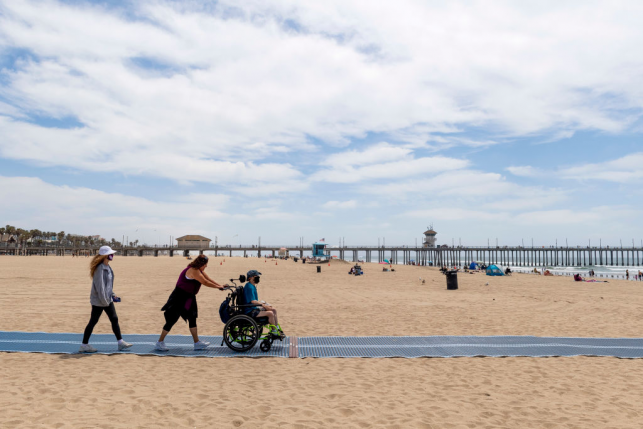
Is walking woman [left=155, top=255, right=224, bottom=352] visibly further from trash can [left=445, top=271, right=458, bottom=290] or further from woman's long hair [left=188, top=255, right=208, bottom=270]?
trash can [left=445, top=271, right=458, bottom=290]

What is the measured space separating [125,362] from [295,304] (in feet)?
25.3

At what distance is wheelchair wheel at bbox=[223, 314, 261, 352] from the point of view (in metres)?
6.90

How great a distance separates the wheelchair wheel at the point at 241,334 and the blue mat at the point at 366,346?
135mm

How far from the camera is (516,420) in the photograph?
14.0 feet

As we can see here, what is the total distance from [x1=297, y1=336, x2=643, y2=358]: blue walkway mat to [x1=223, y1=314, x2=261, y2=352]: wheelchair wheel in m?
0.88

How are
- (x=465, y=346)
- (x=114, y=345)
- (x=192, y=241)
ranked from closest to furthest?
(x=114, y=345) → (x=465, y=346) → (x=192, y=241)

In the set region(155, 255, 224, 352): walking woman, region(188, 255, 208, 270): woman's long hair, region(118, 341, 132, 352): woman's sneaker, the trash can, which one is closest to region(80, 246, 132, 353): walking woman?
region(118, 341, 132, 352): woman's sneaker

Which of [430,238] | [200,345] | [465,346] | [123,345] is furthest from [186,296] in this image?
[430,238]

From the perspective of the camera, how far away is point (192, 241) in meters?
138

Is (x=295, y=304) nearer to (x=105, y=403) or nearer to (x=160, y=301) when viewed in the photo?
(x=160, y=301)

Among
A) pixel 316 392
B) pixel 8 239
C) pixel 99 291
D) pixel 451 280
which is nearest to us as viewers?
pixel 316 392

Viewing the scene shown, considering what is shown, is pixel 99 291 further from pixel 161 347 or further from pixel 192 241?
A: pixel 192 241

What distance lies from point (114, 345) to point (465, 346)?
6.51 m

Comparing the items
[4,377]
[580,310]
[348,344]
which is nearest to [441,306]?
[580,310]
